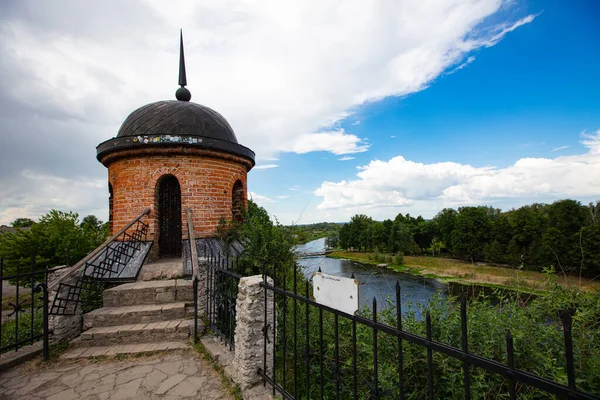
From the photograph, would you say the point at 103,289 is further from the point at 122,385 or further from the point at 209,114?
the point at 209,114

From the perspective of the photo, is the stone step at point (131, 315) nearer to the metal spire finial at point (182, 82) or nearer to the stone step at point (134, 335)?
the stone step at point (134, 335)

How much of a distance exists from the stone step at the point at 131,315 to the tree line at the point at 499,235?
12.7 metres

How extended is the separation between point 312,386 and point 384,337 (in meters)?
1.02

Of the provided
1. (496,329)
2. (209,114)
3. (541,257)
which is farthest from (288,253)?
(541,257)

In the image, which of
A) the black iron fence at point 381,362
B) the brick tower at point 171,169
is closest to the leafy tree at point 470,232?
the brick tower at point 171,169

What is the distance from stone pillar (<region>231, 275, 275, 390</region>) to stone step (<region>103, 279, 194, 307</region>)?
7.87 ft

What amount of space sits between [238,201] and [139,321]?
4267 mm

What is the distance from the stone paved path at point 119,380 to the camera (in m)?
3.06

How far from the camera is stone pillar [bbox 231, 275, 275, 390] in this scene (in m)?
2.87

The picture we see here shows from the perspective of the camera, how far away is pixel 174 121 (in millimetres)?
7297

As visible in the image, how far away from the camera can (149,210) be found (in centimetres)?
679

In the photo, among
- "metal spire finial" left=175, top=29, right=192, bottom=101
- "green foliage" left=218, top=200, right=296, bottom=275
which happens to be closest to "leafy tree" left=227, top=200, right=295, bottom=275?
"green foliage" left=218, top=200, right=296, bottom=275

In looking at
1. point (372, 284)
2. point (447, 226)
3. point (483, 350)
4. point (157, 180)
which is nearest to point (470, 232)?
point (447, 226)

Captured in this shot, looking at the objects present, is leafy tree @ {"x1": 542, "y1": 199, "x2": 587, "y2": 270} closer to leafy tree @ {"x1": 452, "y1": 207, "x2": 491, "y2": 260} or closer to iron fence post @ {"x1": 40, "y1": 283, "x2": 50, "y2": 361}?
leafy tree @ {"x1": 452, "y1": 207, "x2": 491, "y2": 260}
